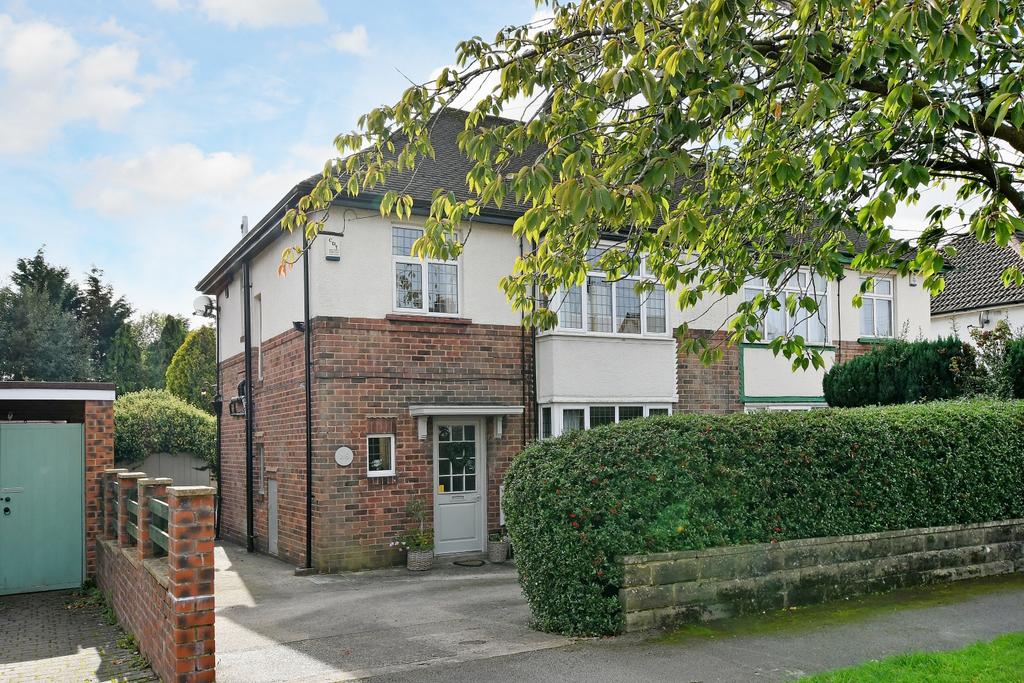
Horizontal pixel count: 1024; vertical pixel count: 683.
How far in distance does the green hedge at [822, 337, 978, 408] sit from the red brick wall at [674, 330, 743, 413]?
2133 millimetres

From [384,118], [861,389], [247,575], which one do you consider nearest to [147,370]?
[247,575]

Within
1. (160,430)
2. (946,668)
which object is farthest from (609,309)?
(160,430)

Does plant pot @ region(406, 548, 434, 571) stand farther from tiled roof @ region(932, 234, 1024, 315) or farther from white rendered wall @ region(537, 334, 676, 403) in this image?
tiled roof @ region(932, 234, 1024, 315)

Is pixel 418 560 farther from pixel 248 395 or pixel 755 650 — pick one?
pixel 755 650

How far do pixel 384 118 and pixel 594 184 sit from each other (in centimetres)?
237

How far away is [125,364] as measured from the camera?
37.9 m

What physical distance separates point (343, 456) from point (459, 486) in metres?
2.12

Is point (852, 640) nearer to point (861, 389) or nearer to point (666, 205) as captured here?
point (666, 205)

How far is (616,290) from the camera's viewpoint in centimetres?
1527

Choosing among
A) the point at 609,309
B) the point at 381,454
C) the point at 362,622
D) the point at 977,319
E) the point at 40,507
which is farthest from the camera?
the point at 977,319

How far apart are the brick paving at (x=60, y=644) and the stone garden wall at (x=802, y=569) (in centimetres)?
423

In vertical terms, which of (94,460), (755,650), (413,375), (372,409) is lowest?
(755,650)

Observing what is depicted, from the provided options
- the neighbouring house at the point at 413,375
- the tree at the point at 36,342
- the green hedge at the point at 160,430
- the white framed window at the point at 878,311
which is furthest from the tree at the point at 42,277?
the white framed window at the point at 878,311

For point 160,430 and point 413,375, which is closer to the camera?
point 413,375
